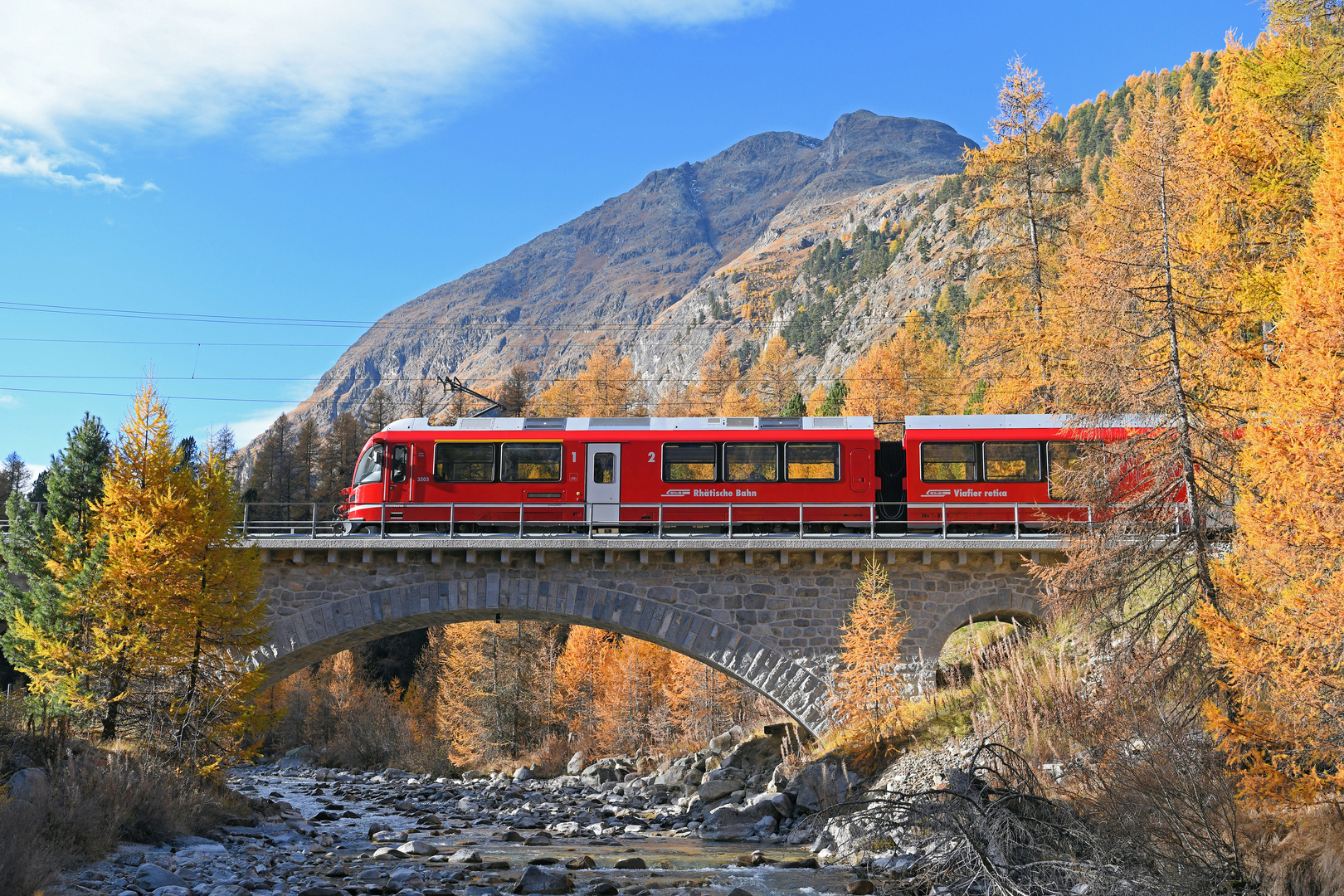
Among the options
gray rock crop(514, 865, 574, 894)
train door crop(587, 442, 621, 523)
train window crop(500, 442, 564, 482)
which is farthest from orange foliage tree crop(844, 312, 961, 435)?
gray rock crop(514, 865, 574, 894)

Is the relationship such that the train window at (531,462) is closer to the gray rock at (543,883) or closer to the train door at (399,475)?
the train door at (399,475)

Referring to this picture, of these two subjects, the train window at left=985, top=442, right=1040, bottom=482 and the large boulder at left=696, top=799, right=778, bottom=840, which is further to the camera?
Result: the train window at left=985, top=442, right=1040, bottom=482

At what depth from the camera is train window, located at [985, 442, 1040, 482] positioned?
20.6 metres

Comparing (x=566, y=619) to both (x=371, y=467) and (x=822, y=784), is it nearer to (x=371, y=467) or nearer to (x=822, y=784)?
(x=371, y=467)

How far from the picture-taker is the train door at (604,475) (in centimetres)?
2144

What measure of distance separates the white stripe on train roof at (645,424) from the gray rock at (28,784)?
34.8 ft

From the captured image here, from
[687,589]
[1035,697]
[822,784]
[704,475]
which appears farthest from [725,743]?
[1035,697]

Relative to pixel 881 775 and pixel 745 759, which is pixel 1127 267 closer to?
pixel 881 775

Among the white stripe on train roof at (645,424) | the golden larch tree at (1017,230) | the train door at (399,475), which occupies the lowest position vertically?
the train door at (399,475)

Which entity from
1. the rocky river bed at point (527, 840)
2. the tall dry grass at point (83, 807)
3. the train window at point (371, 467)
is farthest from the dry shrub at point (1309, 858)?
the train window at point (371, 467)

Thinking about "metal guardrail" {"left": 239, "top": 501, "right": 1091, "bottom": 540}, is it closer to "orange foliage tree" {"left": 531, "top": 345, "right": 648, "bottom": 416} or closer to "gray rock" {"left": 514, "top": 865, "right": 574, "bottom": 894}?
"gray rock" {"left": 514, "top": 865, "right": 574, "bottom": 894}

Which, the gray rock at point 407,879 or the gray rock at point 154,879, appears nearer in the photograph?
the gray rock at point 154,879

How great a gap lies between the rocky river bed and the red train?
19.9 feet

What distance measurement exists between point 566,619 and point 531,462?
376 cm
